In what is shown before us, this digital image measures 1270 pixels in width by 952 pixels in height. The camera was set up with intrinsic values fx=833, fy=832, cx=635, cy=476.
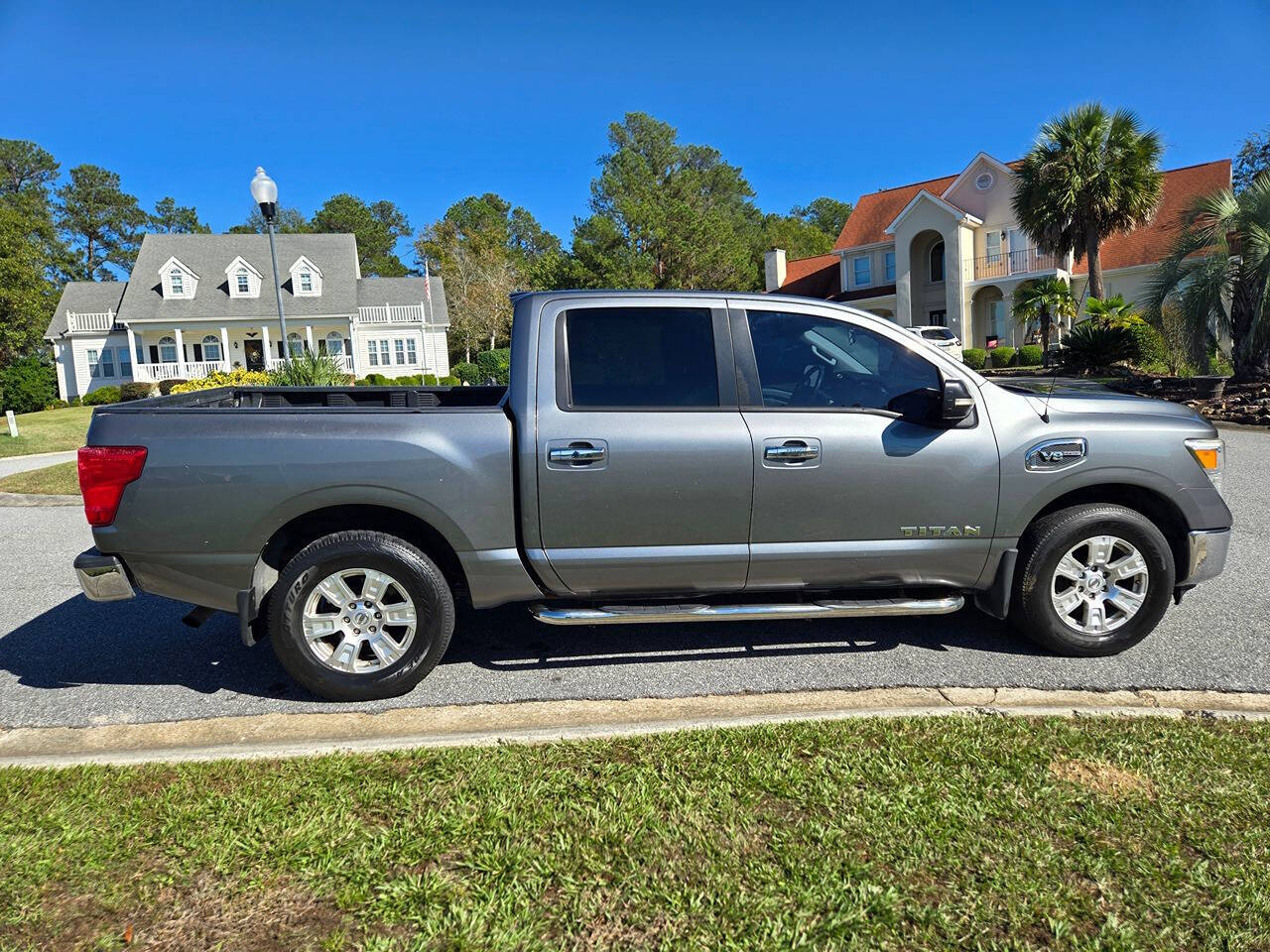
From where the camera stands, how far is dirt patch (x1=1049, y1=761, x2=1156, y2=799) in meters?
3.07

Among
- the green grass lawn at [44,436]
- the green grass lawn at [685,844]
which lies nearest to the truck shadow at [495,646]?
the green grass lawn at [685,844]

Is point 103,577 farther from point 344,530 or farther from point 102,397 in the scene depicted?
point 102,397

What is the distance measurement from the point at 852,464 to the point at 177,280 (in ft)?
146

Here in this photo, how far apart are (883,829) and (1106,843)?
72 cm

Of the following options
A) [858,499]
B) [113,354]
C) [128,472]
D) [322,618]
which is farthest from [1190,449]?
[113,354]

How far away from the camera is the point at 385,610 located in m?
4.07

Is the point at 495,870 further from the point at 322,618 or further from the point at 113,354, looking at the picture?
the point at 113,354

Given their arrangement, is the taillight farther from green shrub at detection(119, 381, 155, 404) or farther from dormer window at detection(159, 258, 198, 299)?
dormer window at detection(159, 258, 198, 299)

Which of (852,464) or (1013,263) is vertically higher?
(1013,263)

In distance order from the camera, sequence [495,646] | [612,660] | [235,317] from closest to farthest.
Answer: [612,660] → [495,646] → [235,317]

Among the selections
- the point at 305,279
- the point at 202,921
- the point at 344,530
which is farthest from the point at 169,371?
the point at 202,921

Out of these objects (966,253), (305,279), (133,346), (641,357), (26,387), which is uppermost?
(305,279)

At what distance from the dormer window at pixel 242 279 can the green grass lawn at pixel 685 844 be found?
42588 millimetres

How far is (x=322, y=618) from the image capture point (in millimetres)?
4027
